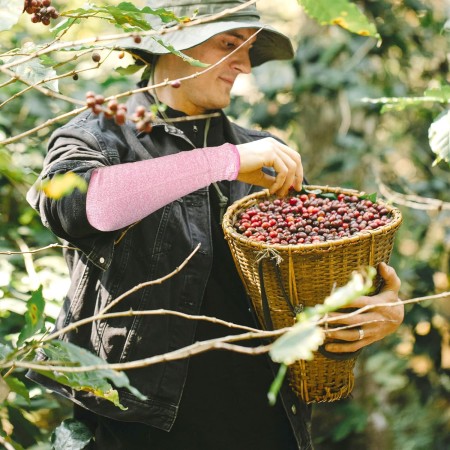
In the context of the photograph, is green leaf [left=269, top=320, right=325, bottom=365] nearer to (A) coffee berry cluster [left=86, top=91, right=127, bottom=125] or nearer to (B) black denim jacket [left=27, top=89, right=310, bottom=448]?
(A) coffee berry cluster [left=86, top=91, right=127, bottom=125]

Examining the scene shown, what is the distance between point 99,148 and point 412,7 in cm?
197

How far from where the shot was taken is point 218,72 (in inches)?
64.9

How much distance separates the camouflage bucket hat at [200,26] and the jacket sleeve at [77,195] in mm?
218

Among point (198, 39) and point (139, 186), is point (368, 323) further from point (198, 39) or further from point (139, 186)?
point (198, 39)

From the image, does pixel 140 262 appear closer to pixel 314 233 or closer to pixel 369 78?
pixel 314 233

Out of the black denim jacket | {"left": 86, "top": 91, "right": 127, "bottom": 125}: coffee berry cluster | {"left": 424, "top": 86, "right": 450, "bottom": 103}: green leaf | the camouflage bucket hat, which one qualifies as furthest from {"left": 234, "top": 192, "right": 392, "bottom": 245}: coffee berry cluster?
{"left": 86, "top": 91, "right": 127, "bottom": 125}: coffee berry cluster

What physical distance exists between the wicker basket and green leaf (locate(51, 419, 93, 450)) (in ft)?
1.76

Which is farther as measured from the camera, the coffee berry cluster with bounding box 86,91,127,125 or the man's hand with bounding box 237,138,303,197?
the man's hand with bounding box 237,138,303,197

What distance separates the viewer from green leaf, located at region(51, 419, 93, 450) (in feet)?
5.38

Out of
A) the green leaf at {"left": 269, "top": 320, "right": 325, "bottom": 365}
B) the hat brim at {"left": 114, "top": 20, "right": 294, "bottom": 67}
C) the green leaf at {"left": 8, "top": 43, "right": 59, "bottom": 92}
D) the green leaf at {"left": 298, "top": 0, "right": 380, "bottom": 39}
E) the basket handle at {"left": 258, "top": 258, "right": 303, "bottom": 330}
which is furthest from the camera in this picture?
the hat brim at {"left": 114, "top": 20, "right": 294, "bottom": 67}

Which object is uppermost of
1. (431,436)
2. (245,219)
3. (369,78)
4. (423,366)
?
(245,219)

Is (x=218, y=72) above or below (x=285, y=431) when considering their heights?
above

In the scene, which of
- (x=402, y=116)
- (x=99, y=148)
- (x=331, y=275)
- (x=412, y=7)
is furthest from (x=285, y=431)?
Result: (x=402, y=116)

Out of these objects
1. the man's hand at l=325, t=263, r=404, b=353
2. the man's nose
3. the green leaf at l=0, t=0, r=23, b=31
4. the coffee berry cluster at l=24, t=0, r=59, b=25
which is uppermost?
the green leaf at l=0, t=0, r=23, b=31
